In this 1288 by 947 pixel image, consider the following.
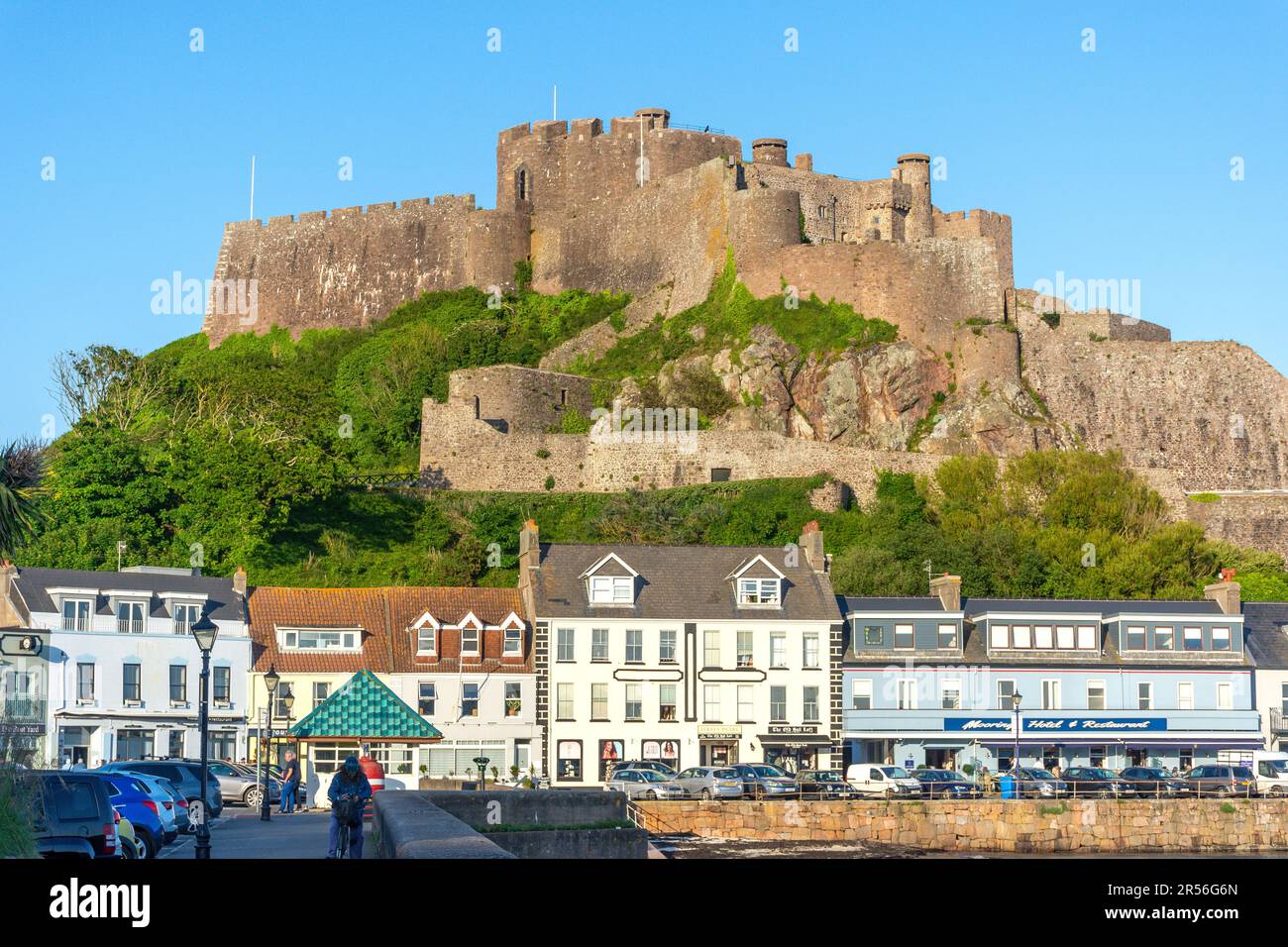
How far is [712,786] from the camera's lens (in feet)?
139

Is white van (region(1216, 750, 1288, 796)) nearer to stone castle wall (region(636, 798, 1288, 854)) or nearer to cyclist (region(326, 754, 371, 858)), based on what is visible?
stone castle wall (region(636, 798, 1288, 854))

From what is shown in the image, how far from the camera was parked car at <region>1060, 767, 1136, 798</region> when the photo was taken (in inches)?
1746

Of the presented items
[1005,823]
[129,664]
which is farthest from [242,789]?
[1005,823]

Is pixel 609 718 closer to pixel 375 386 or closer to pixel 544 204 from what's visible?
pixel 375 386

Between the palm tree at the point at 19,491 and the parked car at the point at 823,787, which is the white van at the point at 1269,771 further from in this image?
the palm tree at the point at 19,491

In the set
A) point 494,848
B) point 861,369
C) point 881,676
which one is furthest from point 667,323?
point 494,848

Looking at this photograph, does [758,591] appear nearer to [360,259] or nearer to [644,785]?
[644,785]

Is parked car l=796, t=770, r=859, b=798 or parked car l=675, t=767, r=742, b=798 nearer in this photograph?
parked car l=675, t=767, r=742, b=798

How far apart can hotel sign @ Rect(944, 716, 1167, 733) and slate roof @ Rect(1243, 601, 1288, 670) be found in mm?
3844

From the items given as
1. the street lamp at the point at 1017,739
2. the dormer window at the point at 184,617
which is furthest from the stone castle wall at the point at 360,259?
the street lamp at the point at 1017,739

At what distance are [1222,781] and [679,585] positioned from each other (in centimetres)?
1669

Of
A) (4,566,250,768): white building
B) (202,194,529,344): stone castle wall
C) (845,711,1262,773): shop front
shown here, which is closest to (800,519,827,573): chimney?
(845,711,1262,773): shop front

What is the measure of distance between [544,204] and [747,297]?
16731mm
